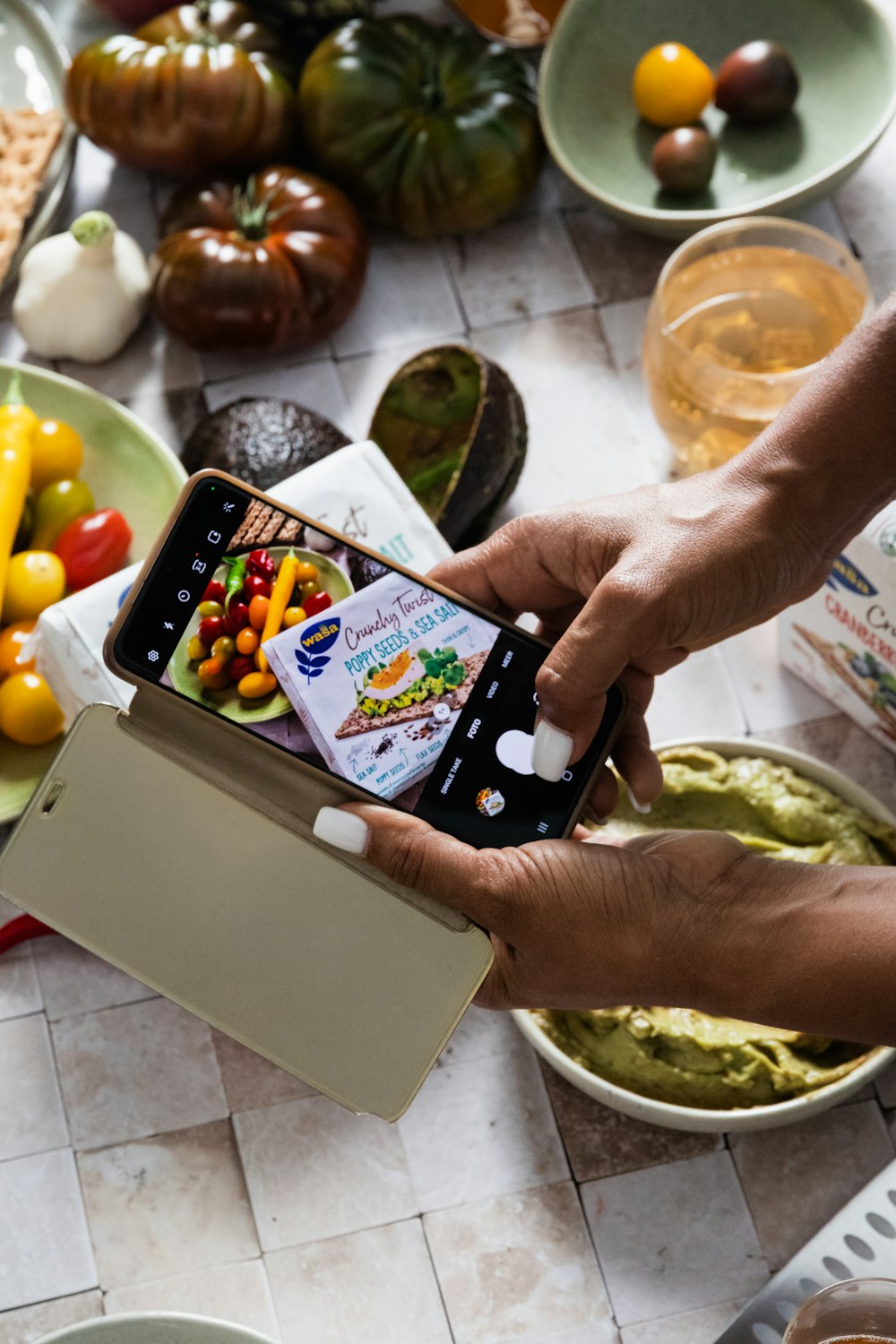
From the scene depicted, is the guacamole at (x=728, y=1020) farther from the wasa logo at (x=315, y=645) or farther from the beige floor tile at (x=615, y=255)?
the beige floor tile at (x=615, y=255)

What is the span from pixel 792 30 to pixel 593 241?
0.31 m

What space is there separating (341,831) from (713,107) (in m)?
0.98

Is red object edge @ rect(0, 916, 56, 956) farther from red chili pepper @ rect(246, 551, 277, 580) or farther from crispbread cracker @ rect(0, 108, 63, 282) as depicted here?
crispbread cracker @ rect(0, 108, 63, 282)

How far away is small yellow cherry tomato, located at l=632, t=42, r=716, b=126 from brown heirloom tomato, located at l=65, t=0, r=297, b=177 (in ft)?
1.26

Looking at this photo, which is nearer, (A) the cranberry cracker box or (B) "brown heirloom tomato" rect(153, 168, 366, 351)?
(A) the cranberry cracker box

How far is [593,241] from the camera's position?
1.41m

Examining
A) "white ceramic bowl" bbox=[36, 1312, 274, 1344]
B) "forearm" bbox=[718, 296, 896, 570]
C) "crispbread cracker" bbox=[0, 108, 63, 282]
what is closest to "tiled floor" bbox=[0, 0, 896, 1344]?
"white ceramic bowl" bbox=[36, 1312, 274, 1344]

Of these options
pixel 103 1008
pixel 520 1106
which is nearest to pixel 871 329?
pixel 520 1106

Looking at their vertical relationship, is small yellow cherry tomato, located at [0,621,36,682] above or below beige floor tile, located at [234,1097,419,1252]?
above

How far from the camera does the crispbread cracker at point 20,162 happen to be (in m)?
1.31

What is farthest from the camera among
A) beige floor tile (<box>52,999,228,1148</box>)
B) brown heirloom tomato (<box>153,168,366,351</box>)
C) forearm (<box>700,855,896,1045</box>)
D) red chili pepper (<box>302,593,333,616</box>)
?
brown heirloom tomato (<box>153,168,366,351</box>)

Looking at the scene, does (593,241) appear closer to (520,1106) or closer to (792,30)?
(792,30)

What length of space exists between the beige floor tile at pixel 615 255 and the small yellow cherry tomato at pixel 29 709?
742 mm

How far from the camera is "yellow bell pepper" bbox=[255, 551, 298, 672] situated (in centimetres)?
87
